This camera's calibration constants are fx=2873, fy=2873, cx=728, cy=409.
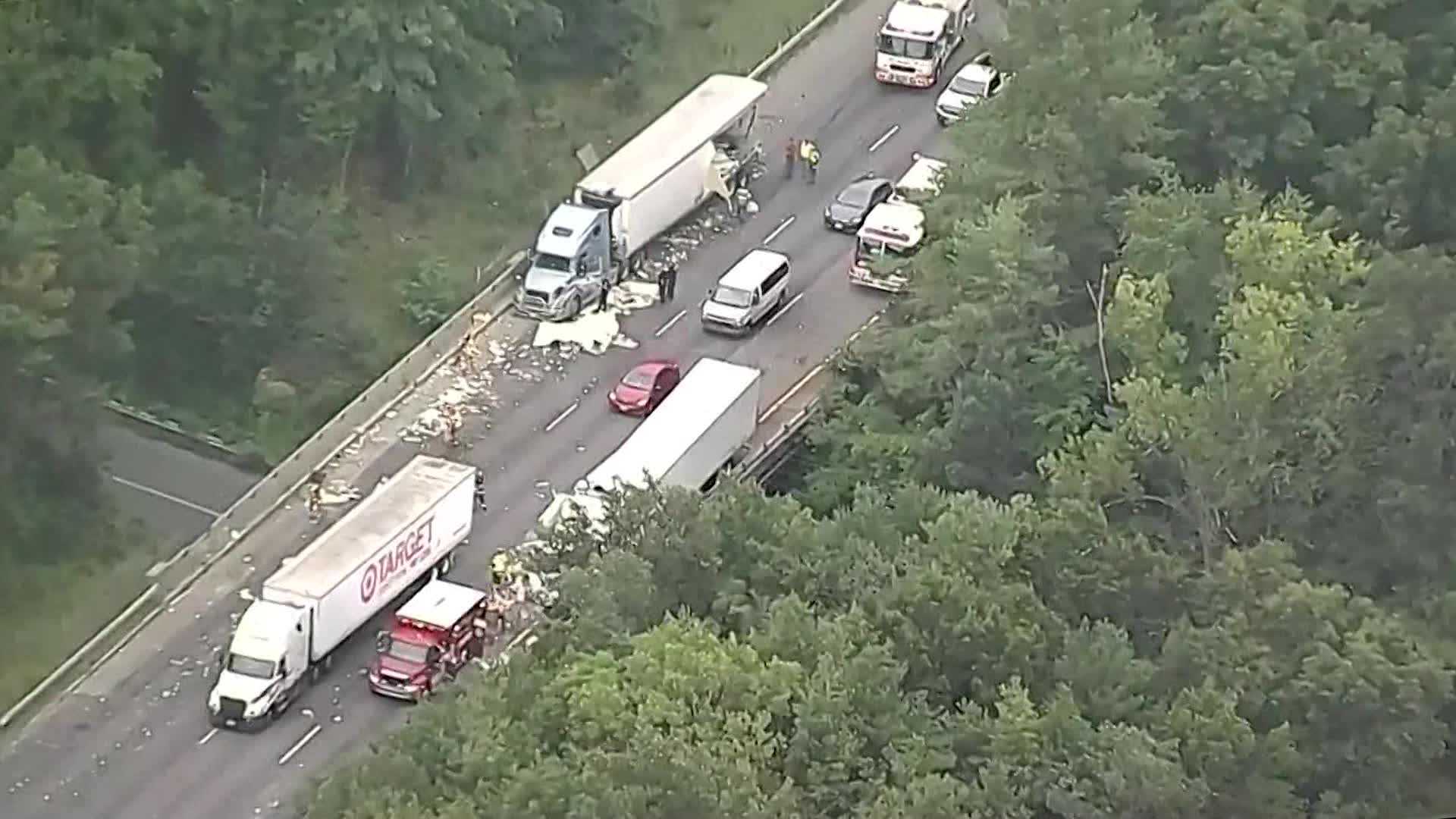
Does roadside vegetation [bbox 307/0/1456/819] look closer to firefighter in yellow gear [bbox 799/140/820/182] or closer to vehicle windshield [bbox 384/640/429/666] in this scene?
vehicle windshield [bbox 384/640/429/666]

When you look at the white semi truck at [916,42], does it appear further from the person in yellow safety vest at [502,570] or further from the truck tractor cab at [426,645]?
the truck tractor cab at [426,645]

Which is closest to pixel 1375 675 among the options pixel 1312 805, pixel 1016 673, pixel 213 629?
pixel 1312 805

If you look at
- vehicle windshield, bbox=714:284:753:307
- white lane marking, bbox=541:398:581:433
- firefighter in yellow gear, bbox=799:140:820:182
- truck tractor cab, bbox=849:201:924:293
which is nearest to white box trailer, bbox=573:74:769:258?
firefighter in yellow gear, bbox=799:140:820:182

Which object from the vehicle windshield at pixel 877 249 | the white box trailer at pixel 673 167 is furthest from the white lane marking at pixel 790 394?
the white box trailer at pixel 673 167

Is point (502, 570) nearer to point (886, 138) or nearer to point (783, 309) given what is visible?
point (783, 309)

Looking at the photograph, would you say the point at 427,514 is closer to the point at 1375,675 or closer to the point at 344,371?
the point at 344,371

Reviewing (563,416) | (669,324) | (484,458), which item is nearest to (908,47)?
(669,324)

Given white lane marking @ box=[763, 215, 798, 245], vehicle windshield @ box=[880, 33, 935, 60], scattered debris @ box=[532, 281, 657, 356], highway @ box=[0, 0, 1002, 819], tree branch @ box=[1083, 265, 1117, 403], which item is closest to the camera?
highway @ box=[0, 0, 1002, 819]
